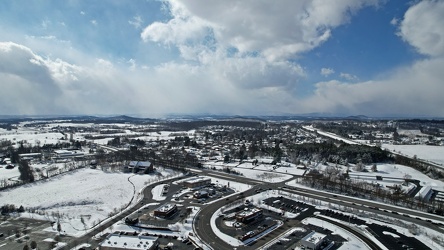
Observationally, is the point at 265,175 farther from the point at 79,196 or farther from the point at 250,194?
the point at 79,196

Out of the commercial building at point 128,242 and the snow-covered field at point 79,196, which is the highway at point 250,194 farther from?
the commercial building at point 128,242

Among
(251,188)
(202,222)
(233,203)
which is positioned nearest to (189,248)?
(202,222)

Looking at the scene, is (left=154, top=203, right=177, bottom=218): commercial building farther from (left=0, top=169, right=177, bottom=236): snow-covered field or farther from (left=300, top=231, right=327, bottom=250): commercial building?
(left=300, top=231, right=327, bottom=250): commercial building

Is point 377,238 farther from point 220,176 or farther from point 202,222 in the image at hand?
point 220,176

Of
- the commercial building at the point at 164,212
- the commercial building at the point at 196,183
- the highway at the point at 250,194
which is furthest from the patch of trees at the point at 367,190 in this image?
the commercial building at the point at 164,212

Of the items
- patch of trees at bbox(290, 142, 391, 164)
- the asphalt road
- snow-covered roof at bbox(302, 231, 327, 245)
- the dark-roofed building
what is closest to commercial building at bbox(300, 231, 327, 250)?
snow-covered roof at bbox(302, 231, 327, 245)
